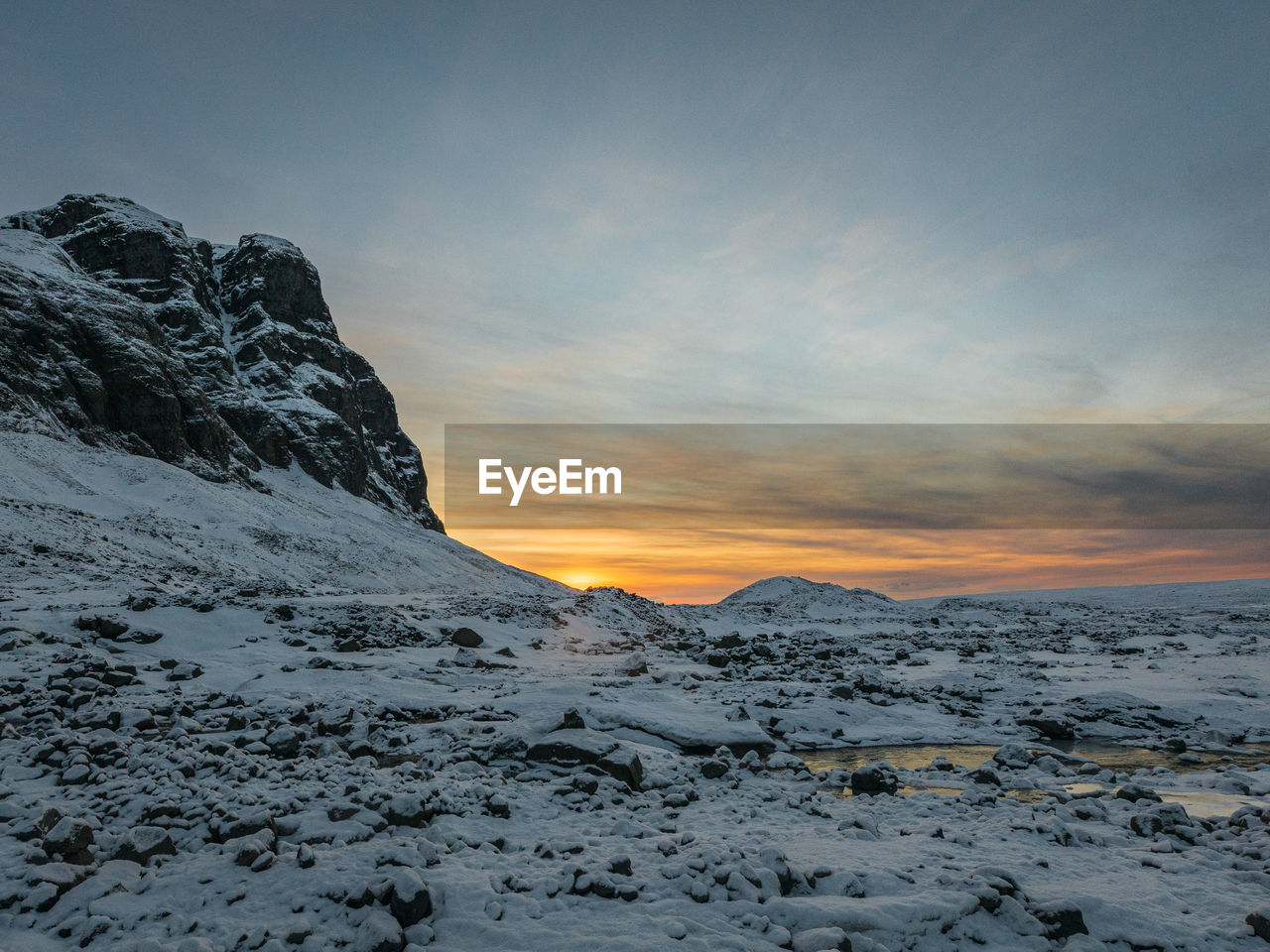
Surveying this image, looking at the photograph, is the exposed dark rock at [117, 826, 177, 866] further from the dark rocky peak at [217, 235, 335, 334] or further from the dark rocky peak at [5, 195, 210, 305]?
the dark rocky peak at [217, 235, 335, 334]

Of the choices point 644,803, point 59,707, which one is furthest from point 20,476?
point 644,803

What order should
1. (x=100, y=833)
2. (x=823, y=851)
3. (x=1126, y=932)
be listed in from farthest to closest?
(x=823, y=851)
(x=100, y=833)
(x=1126, y=932)

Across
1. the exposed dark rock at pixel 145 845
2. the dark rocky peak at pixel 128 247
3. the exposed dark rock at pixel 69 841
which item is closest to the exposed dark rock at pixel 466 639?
the exposed dark rock at pixel 145 845

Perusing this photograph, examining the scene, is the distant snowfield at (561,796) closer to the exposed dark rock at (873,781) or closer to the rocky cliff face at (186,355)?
the exposed dark rock at (873,781)

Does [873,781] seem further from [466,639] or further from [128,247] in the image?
[128,247]

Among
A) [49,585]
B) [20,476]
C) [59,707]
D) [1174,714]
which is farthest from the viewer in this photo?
[20,476]

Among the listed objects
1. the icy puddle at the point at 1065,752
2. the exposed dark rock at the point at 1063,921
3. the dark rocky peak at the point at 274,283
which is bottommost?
the icy puddle at the point at 1065,752

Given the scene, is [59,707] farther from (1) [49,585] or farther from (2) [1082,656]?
(2) [1082,656]
